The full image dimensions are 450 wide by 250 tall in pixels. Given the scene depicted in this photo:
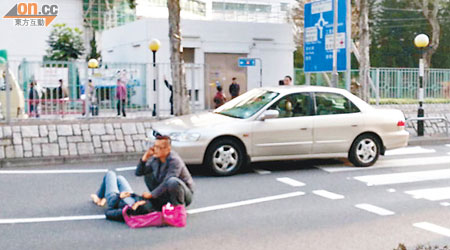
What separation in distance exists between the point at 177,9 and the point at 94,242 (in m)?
10.4

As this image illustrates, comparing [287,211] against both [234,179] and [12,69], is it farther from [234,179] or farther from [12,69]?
[12,69]

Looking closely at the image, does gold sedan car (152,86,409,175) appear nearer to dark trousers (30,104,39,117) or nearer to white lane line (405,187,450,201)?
white lane line (405,187,450,201)

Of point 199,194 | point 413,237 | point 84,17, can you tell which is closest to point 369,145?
point 199,194

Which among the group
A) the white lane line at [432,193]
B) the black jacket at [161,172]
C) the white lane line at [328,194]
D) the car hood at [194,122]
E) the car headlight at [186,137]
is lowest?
the white lane line at [432,193]

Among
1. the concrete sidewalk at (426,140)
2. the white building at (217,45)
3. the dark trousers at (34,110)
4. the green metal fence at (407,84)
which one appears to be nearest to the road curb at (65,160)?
the dark trousers at (34,110)

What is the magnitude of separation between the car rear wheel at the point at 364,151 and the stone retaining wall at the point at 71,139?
4.61 metres

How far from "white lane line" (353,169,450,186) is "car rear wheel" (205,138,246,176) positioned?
6.93 feet

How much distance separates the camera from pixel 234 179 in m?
10.0

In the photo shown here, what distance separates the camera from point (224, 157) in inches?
401

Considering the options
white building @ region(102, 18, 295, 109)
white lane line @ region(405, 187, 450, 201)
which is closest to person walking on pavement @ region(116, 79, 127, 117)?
white lane line @ region(405, 187, 450, 201)

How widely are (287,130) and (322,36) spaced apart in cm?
730

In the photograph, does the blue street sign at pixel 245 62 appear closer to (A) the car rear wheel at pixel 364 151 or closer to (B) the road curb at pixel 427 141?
(B) the road curb at pixel 427 141

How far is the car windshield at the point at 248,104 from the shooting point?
10719mm

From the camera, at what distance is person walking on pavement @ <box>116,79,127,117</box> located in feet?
46.3
